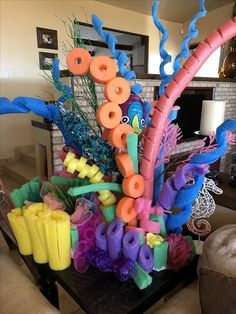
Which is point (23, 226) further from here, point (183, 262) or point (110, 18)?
point (110, 18)

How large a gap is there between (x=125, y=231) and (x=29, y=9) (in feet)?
11.9

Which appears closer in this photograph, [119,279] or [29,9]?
[119,279]

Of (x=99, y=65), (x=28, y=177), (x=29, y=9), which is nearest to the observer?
(x=99, y=65)

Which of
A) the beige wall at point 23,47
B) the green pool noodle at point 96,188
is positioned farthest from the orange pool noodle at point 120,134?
the beige wall at point 23,47

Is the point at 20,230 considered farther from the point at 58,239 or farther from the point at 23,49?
the point at 23,49

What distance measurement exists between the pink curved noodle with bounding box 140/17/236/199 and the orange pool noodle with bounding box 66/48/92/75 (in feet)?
0.73

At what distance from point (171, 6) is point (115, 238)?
4609 millimetres

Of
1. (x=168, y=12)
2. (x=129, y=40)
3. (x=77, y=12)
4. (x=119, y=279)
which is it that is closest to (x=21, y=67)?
(x=77, y=12)

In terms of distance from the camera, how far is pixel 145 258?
735 millimetres

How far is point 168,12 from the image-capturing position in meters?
4.54

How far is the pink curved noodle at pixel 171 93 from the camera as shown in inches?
25.0

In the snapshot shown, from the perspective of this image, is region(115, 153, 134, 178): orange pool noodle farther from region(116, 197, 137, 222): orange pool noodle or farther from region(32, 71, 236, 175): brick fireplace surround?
region(32, 71, 236, 175): brick fireplace surround

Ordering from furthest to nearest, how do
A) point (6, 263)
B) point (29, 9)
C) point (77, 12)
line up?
point (77, 12) → point (29, 9) → point (6, 263)

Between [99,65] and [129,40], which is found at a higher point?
[129,40]
